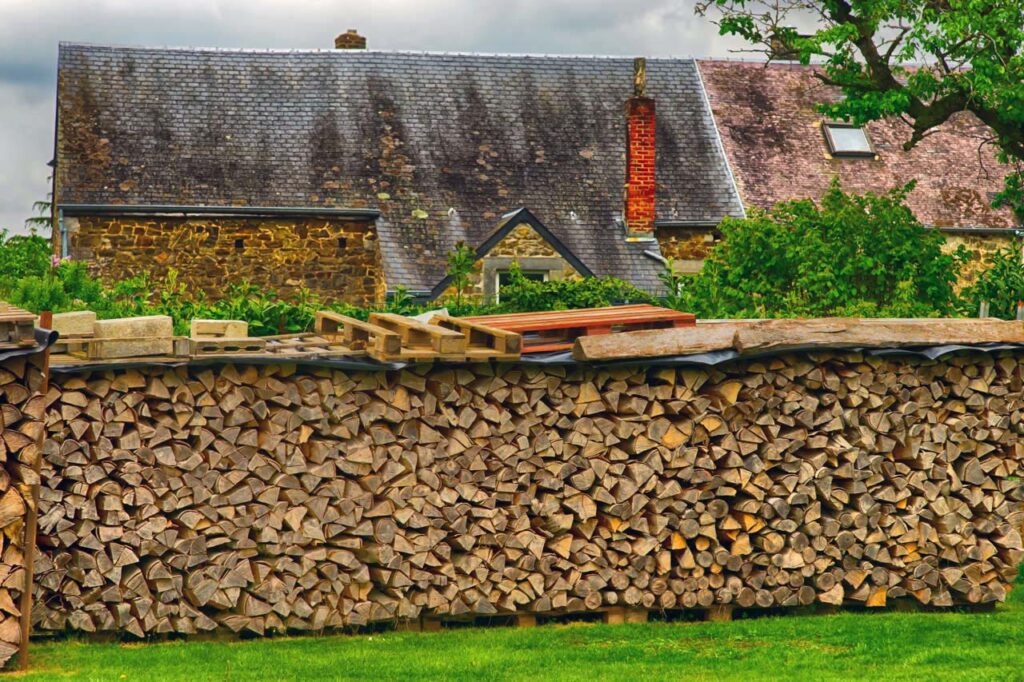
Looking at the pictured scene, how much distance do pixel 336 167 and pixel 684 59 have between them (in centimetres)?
840

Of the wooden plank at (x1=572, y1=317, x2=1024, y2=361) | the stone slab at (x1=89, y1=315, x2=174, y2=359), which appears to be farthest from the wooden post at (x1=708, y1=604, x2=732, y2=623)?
the stone slab at (x1=89, y1=315, x2=174, y2=359)

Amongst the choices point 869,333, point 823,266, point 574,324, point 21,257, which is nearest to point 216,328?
point 574,324

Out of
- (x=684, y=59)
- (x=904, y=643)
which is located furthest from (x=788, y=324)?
(x=684, y=59)

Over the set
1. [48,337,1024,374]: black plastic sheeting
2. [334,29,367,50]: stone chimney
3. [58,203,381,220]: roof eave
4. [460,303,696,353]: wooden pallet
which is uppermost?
[334,29,367,50]: stone chimney

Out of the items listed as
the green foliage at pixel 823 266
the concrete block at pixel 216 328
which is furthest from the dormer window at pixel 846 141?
the concrete block at pixel 216 328

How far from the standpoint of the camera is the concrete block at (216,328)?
9.34m

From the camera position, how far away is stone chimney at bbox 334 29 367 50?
99.3 ft

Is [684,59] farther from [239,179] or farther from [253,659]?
[253,659]

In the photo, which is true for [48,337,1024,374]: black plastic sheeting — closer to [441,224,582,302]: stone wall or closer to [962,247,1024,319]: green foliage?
[962,247,1024,319]: green foliage

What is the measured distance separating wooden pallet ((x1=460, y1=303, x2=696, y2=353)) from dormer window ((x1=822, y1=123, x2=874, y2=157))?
20.5 meters

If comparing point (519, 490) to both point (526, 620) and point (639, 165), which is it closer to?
point (526, 620)

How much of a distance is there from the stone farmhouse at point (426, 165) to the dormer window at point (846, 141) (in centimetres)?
5

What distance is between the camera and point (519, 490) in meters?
9.51

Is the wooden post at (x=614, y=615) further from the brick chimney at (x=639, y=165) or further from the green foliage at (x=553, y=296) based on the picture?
the brick chimney at (x=639, y=165)
